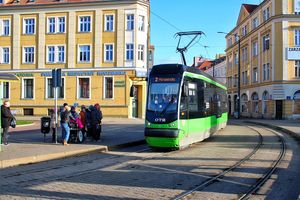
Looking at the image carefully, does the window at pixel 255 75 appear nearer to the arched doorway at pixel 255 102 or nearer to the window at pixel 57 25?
the arched doorway at pixel 255 102

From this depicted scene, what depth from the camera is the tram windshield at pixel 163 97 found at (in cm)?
1556

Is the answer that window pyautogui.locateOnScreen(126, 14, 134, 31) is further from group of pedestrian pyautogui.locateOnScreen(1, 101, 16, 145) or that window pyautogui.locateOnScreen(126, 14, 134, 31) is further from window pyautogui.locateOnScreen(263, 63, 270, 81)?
group of pedestrian pyautogui.locateOnScreen(1, 101, 16, 145)

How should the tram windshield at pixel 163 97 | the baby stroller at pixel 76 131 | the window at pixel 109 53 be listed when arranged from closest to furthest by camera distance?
1. the tram windshield at pixel 163 97
2. the baby stroller at pixel 76 131
3. the window at pixel 109 53

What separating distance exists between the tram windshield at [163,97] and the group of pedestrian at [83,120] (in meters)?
3.62

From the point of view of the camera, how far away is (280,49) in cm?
5306

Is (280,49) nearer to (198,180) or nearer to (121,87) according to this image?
(121,87)

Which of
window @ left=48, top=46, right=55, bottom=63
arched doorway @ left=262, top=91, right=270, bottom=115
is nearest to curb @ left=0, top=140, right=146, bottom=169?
window @ left=48, top=46, right=55, bottom=63

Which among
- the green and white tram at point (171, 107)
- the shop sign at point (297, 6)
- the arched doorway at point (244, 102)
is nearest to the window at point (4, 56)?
the green and white tram at point (171, 107)

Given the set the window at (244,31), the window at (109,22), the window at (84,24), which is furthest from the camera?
the window at (244,31)

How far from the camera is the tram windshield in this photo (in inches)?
613

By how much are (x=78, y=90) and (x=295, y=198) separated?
39.1 meters

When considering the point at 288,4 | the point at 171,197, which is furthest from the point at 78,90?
the point at 171,197

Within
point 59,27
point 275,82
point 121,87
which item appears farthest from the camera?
point 275,82

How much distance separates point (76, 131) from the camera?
18.3 meters
